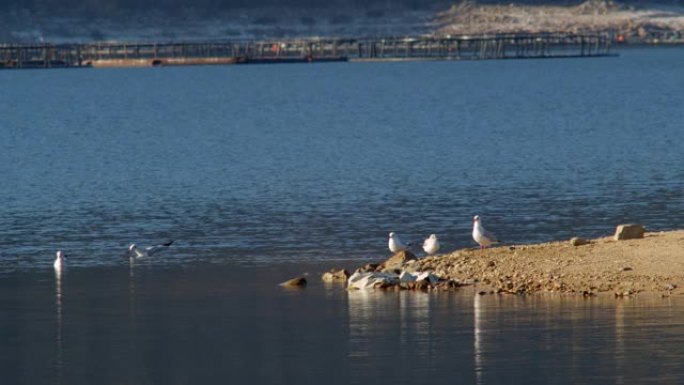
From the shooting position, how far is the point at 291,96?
101 meters

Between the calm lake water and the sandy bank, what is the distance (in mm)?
671

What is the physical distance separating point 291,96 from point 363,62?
242 feet

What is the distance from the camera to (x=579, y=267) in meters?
22.2

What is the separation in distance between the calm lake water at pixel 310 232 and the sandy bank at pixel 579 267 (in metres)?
0.67

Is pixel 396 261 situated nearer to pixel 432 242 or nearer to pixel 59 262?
pixel 432 242

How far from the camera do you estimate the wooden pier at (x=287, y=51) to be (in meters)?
172

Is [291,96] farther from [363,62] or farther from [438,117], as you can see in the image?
[363,62]

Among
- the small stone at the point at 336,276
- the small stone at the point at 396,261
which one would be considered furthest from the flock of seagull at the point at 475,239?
the small stone at the point at 336,276

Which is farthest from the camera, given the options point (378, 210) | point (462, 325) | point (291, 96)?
point (291, 96)

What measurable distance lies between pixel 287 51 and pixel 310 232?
157318 millimetres

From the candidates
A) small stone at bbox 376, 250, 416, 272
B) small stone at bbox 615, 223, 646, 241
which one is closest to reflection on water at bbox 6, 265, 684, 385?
Result: small stone at bbox 376, 250, 416, 272

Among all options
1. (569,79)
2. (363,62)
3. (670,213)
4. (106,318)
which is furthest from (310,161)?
(363,62)

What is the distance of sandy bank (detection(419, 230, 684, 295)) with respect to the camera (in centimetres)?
2144

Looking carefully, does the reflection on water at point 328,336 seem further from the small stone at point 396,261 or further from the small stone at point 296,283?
the small stone at point 396,261
